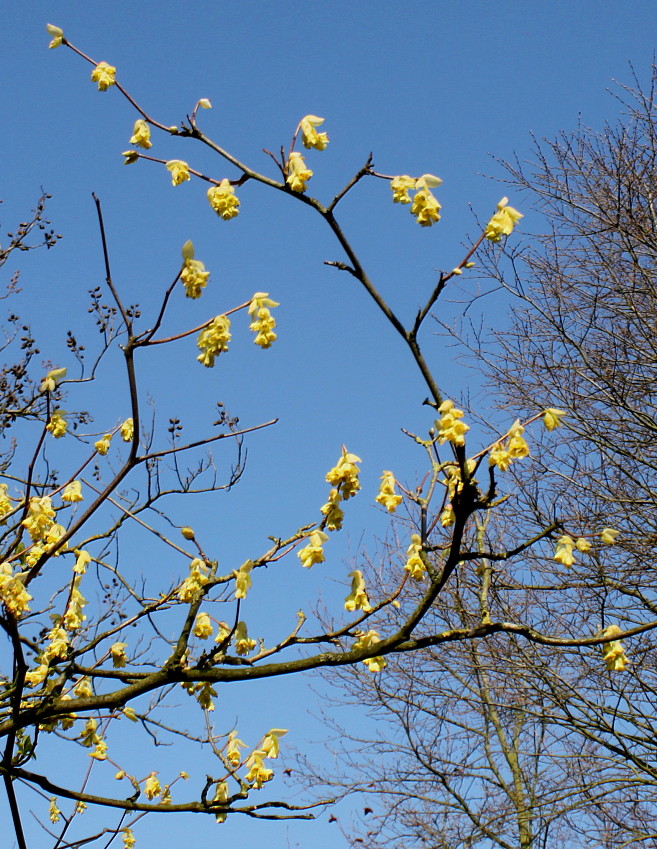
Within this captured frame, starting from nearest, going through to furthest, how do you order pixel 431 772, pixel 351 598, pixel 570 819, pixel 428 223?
1. pixel 428 223
2. pixel 351 598
3. pixel 570 819
4. pixel 431 772

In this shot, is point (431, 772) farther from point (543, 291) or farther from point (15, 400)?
point (15, 400)

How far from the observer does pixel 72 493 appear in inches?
146

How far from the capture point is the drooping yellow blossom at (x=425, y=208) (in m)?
2.69

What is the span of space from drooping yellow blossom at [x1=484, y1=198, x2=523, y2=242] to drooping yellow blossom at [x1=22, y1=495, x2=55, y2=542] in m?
1.87

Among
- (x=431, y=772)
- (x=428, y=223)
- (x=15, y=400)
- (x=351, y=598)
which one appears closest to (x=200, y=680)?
(x=351, y=598)

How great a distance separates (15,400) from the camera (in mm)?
6520

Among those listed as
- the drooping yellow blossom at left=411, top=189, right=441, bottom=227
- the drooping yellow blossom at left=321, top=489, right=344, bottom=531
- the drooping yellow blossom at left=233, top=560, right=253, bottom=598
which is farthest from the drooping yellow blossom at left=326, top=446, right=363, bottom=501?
the drooping yellow blossom at left=411, top=189, right=441, bottom=227

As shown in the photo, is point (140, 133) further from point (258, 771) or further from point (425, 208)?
point (258, 771)

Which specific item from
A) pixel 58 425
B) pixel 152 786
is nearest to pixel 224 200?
pixel 58 425

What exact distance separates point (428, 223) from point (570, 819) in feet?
19.8

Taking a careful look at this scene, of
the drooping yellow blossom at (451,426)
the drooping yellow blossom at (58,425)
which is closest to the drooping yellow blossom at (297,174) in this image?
the drooping yellow blossom at (451,426)

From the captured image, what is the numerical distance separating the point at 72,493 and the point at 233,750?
129 centimetres

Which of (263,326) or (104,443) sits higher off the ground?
(104,443)

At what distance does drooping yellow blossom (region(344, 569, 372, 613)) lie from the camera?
2.92 meters
